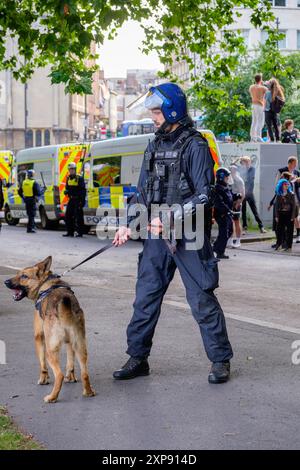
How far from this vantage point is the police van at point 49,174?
89.1 ft

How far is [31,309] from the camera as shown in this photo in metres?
10.5

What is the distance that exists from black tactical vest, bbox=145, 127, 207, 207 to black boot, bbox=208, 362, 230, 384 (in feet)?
3.76

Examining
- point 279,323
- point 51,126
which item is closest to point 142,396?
point 279,323

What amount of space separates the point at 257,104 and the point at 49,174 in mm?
6432

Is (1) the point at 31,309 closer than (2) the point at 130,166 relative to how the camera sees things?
Yes

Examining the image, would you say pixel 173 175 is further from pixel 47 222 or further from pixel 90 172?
pixel 47 222

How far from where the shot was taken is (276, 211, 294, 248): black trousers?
19281mm

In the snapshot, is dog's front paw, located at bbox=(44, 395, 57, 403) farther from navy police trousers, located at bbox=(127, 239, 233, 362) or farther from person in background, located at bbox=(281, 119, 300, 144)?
person in background, located at bbox=(281, 119, 300, 144)

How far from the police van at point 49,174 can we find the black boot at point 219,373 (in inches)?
753

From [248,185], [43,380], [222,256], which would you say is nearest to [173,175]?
[43,380]

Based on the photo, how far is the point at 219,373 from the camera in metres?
6.58

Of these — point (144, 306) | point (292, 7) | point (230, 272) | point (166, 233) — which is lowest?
point (230, 272)
